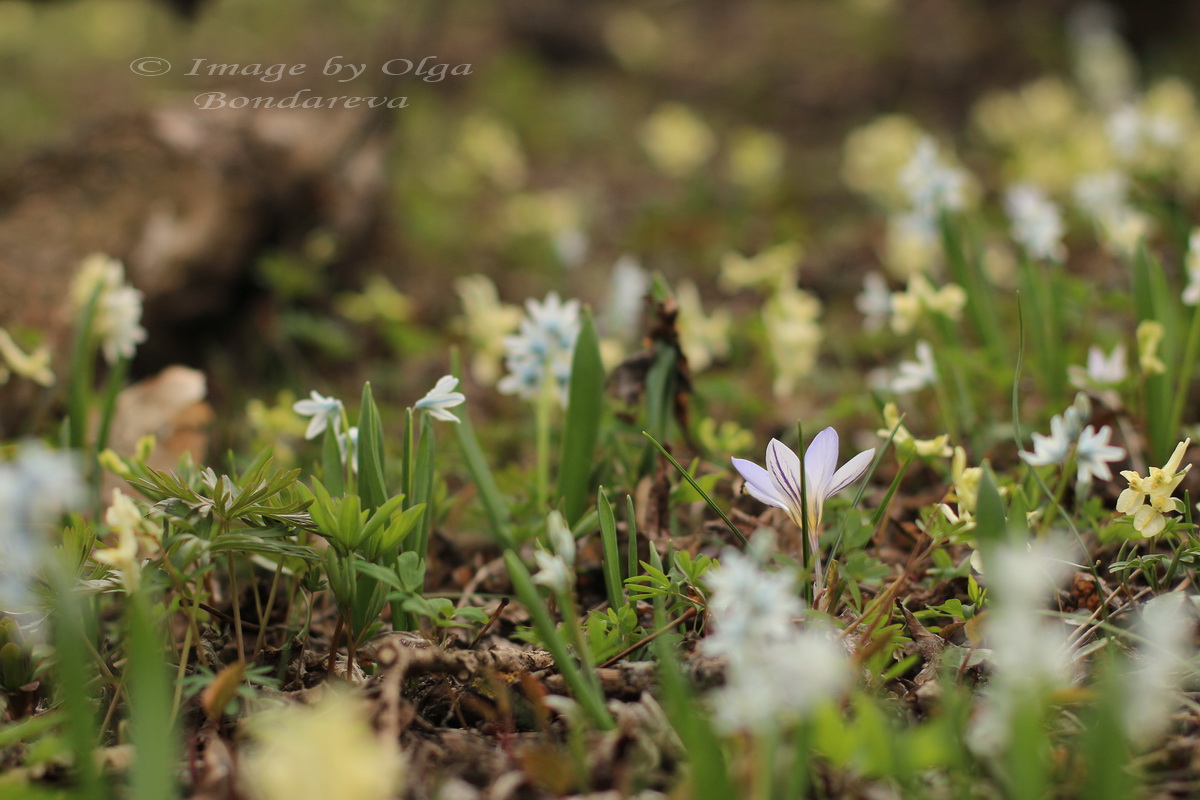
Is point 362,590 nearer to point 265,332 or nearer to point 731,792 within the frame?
point 731,792

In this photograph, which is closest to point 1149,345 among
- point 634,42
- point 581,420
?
point 581,420

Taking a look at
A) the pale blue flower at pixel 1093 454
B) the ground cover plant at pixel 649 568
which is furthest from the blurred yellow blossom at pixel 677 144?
the pale blue flower at pixel 1093 454

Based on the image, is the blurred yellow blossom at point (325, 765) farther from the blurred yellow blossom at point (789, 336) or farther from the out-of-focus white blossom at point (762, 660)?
the blurred yellow blossom at point (789, 336)

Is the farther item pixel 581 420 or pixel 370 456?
pixel 581 420

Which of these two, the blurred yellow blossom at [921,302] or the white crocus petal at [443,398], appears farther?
the blurred yellow blossom at [921,302]

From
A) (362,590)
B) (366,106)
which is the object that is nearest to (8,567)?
(362,590)

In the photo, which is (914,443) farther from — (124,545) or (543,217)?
(543,217)

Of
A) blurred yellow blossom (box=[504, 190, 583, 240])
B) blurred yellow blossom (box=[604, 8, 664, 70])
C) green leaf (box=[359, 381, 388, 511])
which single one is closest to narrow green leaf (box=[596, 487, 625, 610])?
green leaf (box=[359, 381, 388, 511])
